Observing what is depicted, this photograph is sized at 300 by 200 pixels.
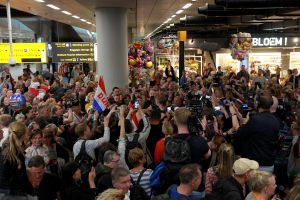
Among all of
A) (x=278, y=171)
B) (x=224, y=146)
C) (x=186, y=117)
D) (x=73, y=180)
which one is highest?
(x=186, y=117)

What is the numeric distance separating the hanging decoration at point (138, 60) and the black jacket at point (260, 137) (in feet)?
33.0

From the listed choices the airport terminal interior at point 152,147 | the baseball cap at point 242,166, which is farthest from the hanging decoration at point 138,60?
the baseball cap at point 242,166

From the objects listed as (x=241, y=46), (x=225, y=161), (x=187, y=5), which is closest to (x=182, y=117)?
(x=225, y=161)

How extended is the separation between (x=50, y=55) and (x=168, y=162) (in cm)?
1444

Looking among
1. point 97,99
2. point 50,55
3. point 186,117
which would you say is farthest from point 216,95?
point 50,55

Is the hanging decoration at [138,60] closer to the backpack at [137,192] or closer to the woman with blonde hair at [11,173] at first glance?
the backpack at [137,192]

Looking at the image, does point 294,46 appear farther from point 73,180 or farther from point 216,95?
point 73,180

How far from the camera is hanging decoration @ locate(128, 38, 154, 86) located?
15.8 metres

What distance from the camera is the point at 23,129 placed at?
4645 mm

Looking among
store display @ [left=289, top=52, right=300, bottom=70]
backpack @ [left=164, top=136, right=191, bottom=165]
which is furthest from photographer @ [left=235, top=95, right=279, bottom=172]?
store display @ [left=289, top=52, right=300, bottom=70]

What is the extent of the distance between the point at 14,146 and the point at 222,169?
2204mm

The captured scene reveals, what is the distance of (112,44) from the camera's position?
13.0 m

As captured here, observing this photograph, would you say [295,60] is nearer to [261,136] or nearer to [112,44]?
[112,44]

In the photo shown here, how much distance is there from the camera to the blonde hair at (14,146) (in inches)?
167
